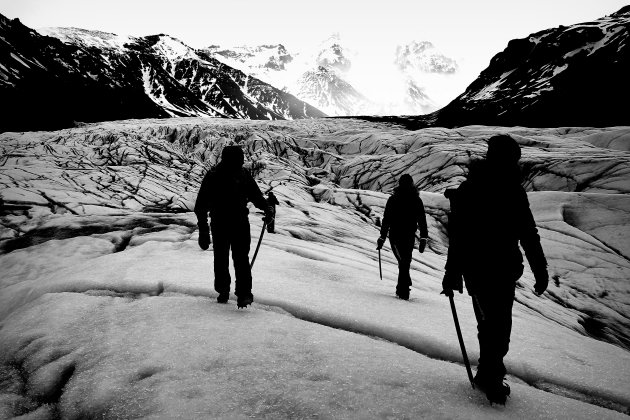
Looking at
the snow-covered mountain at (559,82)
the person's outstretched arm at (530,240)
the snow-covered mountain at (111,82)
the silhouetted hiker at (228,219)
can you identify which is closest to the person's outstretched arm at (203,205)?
the silhouetted hiker at (228,219)

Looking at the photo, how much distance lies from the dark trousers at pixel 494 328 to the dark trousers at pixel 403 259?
9.38 feet

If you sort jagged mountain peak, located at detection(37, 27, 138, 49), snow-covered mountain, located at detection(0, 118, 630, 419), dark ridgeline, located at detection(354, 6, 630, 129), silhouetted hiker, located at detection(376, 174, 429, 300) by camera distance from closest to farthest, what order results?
1. snow-covered mountain, located at detection(0, 118, 630, 419)
2. silhouetted hiker, located at detection(376, 174, 429, 300)
3. dark ridgeline, located at detection(354, 6, 630, 129)
4. jagged mountain peak, located at detection(37, 27, 138, 49)

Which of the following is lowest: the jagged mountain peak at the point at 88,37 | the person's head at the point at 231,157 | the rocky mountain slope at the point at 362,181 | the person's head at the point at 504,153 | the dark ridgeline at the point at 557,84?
the rocky mountain slope at the point at 362,181

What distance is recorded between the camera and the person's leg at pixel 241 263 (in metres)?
3.95

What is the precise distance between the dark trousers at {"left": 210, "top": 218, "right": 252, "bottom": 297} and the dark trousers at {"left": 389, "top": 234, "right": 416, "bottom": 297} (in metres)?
2.68

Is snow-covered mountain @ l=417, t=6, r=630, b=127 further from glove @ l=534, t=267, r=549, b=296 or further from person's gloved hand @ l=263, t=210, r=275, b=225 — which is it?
glove @ l=534, t=267, r=549, b=296

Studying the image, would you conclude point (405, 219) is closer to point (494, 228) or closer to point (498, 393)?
point (494, 228)

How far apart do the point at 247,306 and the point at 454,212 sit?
2.72 m

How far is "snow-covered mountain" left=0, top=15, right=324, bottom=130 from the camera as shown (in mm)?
70938

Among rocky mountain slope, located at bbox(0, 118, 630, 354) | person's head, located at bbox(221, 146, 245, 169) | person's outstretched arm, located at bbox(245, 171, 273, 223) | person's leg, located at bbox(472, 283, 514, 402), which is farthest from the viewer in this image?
rocky mountain slope, located at bbox(0, 118, 630, 354)

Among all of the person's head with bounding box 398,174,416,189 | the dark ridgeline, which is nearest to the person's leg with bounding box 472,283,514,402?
the person's head with bounding box 398,174,416,189

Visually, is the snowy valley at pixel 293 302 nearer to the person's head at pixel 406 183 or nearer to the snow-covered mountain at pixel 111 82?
the person's head at pixel 406 183

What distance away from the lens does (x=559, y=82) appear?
3966 centimetres

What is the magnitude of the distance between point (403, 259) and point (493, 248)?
3.14m
